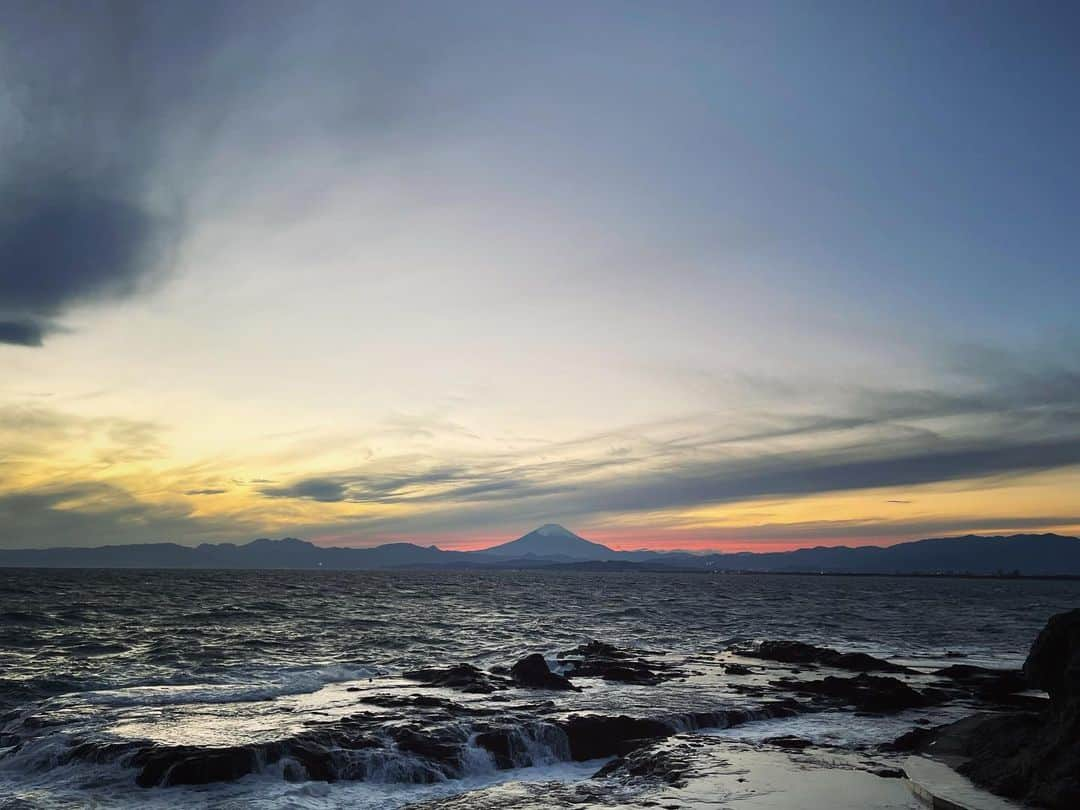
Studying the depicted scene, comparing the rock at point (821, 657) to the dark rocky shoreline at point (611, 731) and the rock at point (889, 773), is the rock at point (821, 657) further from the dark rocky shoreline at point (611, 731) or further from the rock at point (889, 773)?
the rock at point (889, 773)

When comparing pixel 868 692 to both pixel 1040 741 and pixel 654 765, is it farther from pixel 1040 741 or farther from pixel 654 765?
pixel 654 765

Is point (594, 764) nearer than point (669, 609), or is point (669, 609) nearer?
point (594, 764)

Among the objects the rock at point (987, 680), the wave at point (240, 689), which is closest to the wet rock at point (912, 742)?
the rock at point (987, 680)

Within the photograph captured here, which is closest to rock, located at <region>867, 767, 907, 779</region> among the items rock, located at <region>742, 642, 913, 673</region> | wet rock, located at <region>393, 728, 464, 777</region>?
wet rock, located at <region>393, 728, 464, 777</region>

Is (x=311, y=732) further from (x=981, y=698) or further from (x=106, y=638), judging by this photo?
(x=106, y=638)

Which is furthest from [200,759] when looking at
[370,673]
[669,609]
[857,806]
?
[669,609]

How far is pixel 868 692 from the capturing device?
3047 cm

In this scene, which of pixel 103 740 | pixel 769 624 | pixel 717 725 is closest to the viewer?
pixel 103 740

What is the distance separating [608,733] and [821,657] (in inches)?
984

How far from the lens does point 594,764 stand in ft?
73.8

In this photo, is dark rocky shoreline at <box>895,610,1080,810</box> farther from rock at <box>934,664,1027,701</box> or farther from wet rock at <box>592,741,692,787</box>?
rock at <box>934,664,1027,701</box>

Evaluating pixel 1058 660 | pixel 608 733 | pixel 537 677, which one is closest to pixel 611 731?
pixel 608 733

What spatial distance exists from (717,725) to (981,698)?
1301 centimetres

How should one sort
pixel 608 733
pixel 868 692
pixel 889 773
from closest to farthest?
pixel 889 773, pixel 608 733, pixel 868 692
